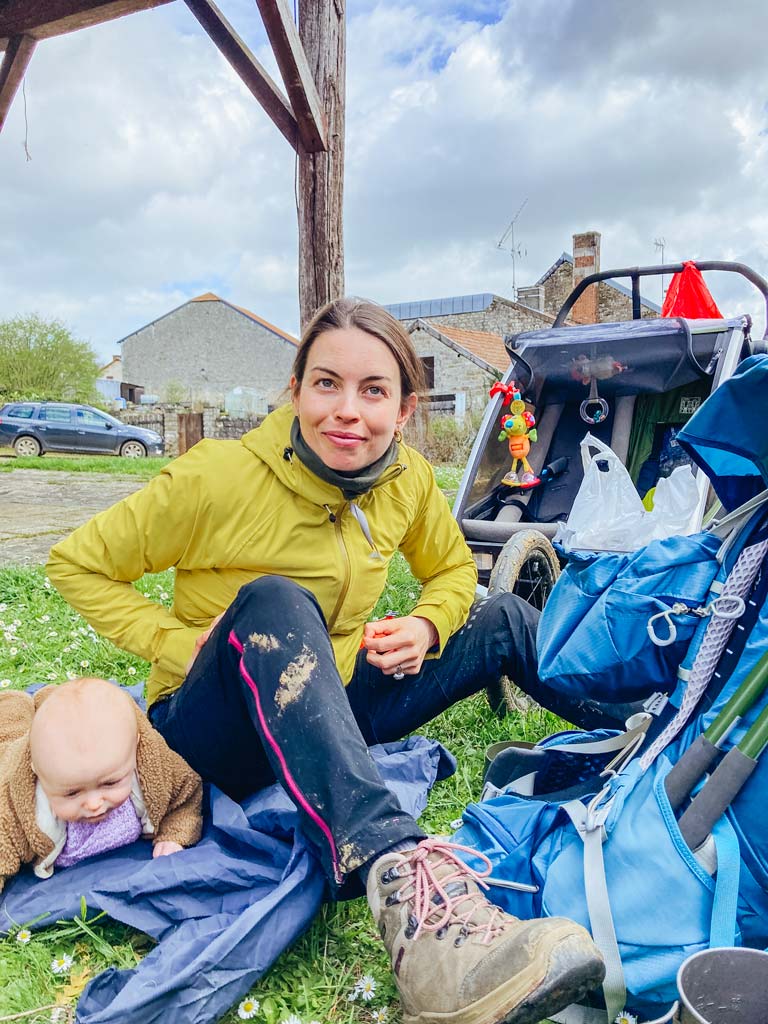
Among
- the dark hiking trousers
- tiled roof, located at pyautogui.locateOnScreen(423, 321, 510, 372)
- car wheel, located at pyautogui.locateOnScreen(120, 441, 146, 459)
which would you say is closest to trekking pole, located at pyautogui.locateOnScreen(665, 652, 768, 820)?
the dark hiking trousers

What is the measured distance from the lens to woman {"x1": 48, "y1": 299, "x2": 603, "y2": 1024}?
128 cm

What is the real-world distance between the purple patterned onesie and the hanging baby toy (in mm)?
2533

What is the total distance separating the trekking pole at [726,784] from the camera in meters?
1.32

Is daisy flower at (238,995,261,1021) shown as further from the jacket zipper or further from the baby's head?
the jacket zipper

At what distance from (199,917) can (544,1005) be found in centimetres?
72

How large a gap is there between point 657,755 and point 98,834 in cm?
116

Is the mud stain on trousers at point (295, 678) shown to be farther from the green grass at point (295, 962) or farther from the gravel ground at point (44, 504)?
the gravel ground at point (44, 504)

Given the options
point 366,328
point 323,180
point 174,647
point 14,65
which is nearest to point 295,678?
point 174,647

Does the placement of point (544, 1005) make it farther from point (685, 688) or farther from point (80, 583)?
point (80, 583)

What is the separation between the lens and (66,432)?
19.3 m

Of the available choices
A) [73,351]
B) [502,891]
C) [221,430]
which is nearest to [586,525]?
[502,891]

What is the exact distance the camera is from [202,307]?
39.1 metres

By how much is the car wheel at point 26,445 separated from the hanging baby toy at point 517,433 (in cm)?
1762

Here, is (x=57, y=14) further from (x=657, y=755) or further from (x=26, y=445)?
(x=26, y=445)
